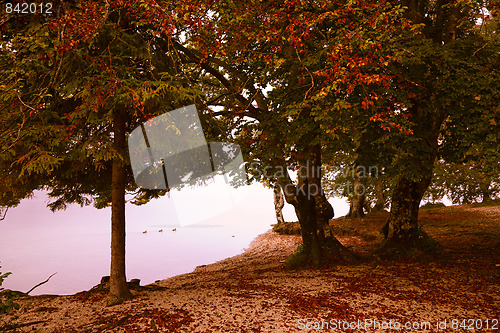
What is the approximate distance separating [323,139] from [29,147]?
710cm

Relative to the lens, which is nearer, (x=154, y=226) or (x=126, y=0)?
(x=126, y=0)

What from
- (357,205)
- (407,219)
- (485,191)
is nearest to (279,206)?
(357,205)

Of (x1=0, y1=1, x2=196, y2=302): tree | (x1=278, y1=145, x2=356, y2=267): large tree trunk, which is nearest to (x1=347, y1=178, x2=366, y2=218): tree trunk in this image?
(x1=278, y1=145, x2=356, y2=267): large tree trunk

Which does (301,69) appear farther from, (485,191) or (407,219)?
(485,191)

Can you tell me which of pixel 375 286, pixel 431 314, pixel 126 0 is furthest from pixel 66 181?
pixel 431 314

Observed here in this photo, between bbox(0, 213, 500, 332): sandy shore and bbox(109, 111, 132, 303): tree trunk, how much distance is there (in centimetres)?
48

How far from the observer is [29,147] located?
686 centimetres

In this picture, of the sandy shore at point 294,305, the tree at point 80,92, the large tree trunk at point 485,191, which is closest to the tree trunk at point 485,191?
the large tree trunk at point 485,191

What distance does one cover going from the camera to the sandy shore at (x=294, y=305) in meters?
6.44

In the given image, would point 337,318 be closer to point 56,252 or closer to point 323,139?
point 323,139

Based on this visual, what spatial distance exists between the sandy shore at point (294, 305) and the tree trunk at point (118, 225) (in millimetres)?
475

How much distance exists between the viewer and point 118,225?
8562mm

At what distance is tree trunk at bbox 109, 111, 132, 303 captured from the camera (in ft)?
27.5

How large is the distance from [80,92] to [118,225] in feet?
11.8
